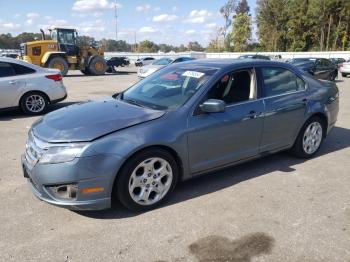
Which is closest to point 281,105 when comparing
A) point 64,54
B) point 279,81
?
point 279,81

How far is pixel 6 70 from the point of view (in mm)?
8789

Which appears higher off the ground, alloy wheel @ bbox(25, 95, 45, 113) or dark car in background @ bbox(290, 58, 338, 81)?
dark car in background @ bbox(290, 58, 338, 81)

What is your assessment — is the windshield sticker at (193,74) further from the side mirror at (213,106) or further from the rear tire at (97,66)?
the rear tire at (97,66)

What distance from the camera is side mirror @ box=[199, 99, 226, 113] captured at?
4016 mm

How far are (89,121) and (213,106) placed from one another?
137cm

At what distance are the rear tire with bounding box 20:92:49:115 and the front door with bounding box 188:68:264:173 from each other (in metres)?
6.41

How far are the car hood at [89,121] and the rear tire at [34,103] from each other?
5.32 m

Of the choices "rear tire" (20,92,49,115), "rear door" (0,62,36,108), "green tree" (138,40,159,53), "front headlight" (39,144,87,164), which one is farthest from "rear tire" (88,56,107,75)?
"green tree" (138,40,159,53)

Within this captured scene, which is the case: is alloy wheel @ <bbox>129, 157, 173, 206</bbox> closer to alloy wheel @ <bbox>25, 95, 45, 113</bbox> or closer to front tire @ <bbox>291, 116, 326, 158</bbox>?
front tire @ <bbox>291, 116, 326, 158</bbox>

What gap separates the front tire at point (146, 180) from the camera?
3635 millimetres

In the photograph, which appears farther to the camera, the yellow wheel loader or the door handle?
the yellow wheel loader

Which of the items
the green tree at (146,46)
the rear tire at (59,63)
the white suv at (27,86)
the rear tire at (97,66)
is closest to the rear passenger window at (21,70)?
the white suv at (27,86)

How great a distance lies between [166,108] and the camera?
4.12m

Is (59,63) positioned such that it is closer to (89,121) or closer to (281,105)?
(281,105)
